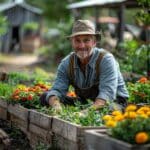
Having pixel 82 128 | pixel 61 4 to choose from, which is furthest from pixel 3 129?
pixel 61 4

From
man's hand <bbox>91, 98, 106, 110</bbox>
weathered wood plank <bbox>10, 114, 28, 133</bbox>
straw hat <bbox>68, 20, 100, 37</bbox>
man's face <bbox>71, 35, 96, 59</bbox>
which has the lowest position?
weathered wood plank <bbox>10, 114, 28, 133</bbox>

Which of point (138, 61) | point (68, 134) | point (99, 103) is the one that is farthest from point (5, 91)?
point (138, 61)

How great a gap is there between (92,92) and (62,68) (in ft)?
1.78

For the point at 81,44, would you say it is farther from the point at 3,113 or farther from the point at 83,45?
the point at 3,113

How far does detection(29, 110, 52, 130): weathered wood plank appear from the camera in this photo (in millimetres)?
7598

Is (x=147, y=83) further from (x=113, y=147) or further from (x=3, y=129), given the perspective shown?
(x=113, y=147)

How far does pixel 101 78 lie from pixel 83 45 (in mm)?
497

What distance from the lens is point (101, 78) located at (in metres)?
8.25

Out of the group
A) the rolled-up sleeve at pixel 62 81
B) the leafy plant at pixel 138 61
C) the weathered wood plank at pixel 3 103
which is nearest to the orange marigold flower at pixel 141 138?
the rolled-up sleeve at pixel 62 81

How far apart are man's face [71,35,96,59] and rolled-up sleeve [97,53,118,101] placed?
24 cm

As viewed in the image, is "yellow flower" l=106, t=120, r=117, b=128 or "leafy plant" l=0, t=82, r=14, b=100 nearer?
"yellow flower" l=106, t=120, r=117, b=128

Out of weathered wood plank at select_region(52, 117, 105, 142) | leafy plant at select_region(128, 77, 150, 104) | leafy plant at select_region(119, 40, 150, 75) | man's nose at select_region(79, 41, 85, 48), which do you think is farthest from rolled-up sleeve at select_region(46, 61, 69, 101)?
leafy plant at select_region(119, 40, 150, 75)

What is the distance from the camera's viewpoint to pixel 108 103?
7793 millimetres

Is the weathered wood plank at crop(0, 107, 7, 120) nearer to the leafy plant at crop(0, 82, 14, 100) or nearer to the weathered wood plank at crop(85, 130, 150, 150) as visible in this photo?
the leafy plant at crop(0, 82, 14, 100)
